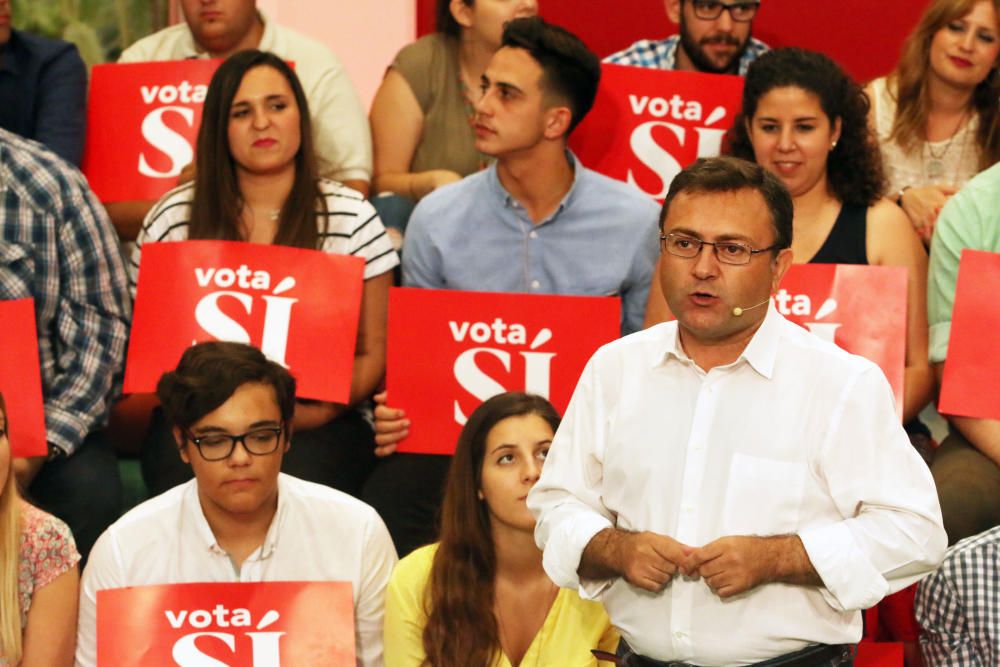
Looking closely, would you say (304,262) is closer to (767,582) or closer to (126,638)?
(126,638)

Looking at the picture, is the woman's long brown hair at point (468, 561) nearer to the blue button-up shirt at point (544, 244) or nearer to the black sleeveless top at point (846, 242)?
the blue button-up shirt at point (544, 244)

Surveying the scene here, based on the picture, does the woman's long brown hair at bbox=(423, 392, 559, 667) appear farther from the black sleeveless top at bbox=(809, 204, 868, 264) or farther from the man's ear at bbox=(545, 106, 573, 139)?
the man's ear at bbox=(545, 106, 573, 139)

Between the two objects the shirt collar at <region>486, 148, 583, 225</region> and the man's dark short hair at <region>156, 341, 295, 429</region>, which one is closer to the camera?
the man's dark short hair at <region>156, 341, 295, 429</region>

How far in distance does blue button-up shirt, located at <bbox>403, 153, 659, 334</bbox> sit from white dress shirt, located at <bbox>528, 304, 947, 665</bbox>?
57.6 inches

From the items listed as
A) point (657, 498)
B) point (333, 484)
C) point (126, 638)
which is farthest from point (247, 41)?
point (657, 498)

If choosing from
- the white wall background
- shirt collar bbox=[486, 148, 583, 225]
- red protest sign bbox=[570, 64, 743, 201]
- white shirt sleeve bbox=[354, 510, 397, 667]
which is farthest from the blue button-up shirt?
the white wall background

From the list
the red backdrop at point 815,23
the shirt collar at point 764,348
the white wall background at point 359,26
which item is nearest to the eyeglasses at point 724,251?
the shirt collar at point 764,348

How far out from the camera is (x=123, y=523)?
327cm

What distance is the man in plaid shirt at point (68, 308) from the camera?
3.70 metres

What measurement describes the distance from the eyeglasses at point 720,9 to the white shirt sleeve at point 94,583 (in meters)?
2.28

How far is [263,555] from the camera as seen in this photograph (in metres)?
3.25

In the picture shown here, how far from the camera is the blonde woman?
122 inches

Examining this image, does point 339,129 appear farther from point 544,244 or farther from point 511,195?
point 544,244

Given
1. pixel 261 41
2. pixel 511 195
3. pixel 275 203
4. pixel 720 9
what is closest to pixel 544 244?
pixel 511 195
